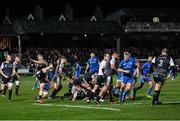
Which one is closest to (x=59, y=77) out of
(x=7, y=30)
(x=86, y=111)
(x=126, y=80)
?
(x=126, y=80)

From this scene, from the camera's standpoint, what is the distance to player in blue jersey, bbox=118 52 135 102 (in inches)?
908

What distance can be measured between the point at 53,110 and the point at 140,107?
11.0ft

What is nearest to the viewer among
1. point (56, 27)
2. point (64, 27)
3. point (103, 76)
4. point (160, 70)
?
point (160, 70)

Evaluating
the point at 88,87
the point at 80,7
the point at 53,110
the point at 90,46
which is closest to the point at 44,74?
the point at 88,87

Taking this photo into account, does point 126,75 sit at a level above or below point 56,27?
below

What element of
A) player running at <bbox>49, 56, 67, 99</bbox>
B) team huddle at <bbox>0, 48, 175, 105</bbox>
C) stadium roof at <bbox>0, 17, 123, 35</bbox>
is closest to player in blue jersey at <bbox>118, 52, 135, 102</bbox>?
team huddle at <bbox>0, 48, 175, 105</bbox>

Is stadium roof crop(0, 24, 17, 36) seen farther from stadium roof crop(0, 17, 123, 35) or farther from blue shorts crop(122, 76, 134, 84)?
blue shorts crop(122, 76, 134, 84)

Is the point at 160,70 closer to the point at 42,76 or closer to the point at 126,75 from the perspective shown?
the point at 126,75

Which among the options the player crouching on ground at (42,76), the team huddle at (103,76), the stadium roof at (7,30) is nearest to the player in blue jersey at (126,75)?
the team huddle at (103,76)

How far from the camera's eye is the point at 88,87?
76.4 feet

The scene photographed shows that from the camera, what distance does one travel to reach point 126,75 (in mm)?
23172

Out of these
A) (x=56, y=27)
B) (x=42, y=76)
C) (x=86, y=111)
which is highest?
(x=56, y=27)

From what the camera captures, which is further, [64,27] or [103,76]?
[64,27]

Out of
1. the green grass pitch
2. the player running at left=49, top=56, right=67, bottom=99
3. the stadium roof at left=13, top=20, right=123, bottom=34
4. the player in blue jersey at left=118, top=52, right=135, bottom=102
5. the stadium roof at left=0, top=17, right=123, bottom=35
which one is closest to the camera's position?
the green grass pitch
